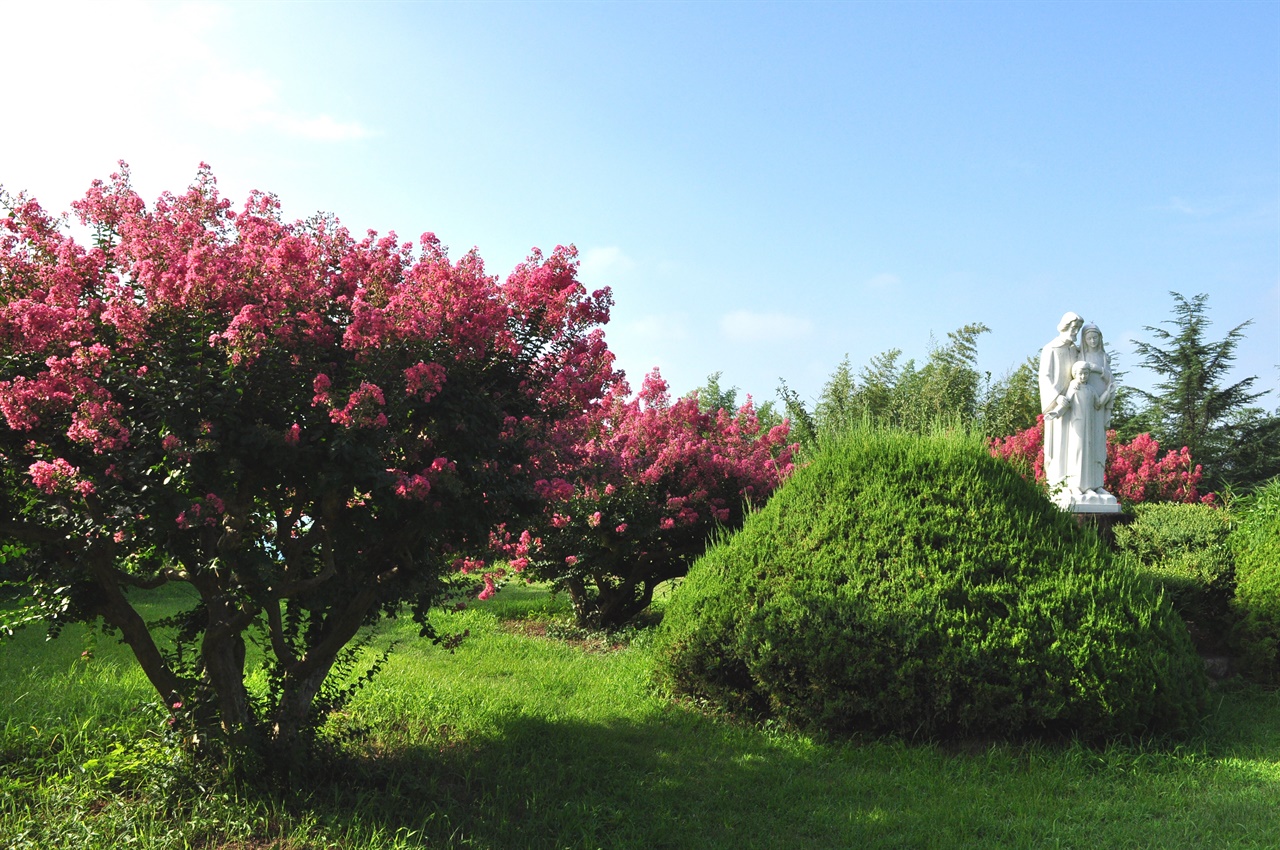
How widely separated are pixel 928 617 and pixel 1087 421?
19.3 feet

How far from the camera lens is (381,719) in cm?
561

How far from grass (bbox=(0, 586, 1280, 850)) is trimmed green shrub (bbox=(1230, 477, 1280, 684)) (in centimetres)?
115

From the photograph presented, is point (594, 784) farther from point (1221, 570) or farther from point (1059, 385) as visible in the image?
point (1059, 385)

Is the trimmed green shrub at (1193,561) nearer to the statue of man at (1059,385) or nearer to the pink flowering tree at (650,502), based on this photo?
the statue of man at (1059,385)

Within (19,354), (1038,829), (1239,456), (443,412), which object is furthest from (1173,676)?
(1239,456)

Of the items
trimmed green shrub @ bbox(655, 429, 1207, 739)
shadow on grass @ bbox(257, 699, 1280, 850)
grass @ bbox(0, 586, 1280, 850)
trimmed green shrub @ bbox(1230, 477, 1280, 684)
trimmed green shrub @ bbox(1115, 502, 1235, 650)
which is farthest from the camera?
trimmed green shrub @ bbox(1115, 502, 1235, 650)

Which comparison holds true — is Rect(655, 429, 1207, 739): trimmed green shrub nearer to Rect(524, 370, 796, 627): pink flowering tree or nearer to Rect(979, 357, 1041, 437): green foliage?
Rect(524, 370, 796, 627): pink flowering tree

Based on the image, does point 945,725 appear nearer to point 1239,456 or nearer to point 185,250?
point 185,250

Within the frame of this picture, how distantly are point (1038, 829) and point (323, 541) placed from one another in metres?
3.85

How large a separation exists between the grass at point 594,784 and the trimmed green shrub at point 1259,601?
3.78 ft

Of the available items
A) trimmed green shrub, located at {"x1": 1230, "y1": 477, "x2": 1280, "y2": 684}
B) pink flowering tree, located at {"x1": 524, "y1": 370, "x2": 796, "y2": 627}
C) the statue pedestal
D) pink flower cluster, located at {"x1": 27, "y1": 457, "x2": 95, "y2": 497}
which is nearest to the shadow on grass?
pink flower cluster, located at {"x1": 27, "y1": 457, "x2": 95, "y2": 497}

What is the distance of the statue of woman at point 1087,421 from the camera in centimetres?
1012

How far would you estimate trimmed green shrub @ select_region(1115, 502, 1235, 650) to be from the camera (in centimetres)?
815

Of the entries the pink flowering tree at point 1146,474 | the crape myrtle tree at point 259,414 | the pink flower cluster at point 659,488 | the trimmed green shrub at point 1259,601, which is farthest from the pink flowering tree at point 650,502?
the pink flowering tree at point 1146,474
